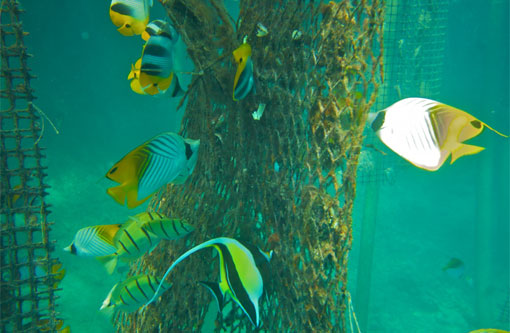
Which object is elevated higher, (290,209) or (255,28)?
(255,28)

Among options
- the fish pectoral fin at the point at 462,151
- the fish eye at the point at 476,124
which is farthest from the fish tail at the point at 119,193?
the fish eye at the point at 476,124

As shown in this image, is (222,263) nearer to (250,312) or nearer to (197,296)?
(250,312)

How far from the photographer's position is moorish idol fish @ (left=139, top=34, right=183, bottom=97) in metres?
1.84

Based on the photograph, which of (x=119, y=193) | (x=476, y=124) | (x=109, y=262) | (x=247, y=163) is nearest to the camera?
(x=476, y=124)

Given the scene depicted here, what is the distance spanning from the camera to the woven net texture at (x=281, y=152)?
1.97m

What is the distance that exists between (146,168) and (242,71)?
84cm

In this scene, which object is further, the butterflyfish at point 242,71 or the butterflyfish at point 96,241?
the butterflyfish at point 96,241

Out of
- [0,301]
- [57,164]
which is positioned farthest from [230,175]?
[57,164]

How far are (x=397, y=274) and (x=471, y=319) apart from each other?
4.32 m

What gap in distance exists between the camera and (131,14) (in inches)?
88.6

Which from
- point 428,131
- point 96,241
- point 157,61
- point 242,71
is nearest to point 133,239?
point 96,241

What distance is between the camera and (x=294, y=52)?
2186 millimetres

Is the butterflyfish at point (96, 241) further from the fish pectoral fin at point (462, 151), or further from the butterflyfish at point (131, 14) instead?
the fish pectoral fin at point (462, 151)

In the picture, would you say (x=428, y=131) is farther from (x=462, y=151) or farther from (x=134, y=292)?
(x=134, y=292)
